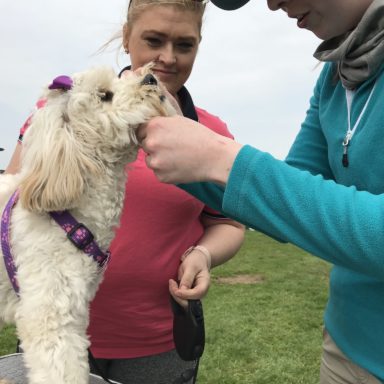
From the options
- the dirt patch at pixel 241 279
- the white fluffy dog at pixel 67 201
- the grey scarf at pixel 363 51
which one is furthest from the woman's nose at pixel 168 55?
the dirt patch at pixel 241 279

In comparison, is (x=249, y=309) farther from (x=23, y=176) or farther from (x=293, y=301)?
(x=23, y=176)

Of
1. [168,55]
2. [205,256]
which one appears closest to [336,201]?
[205,256]

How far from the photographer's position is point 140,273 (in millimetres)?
1981

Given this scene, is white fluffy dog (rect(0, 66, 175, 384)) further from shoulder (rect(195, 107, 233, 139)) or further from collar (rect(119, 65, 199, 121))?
shoulder (rect(195, 107, 233, 139))

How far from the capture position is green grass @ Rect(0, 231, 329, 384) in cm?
565

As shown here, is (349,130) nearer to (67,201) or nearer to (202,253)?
Result: (202,253)

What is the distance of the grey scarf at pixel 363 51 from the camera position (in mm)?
1396

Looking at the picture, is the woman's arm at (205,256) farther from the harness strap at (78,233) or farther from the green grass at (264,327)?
the green grass at (264,327)

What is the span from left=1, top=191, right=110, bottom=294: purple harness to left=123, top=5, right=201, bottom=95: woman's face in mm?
830

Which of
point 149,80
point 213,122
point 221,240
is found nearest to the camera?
point 149,80

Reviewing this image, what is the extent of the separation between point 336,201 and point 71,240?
88 centimetres

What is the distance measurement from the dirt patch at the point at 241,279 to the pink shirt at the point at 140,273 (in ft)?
27.3

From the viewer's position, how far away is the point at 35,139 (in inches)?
65.3

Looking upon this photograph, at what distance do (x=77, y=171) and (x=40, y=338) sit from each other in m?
0.53
